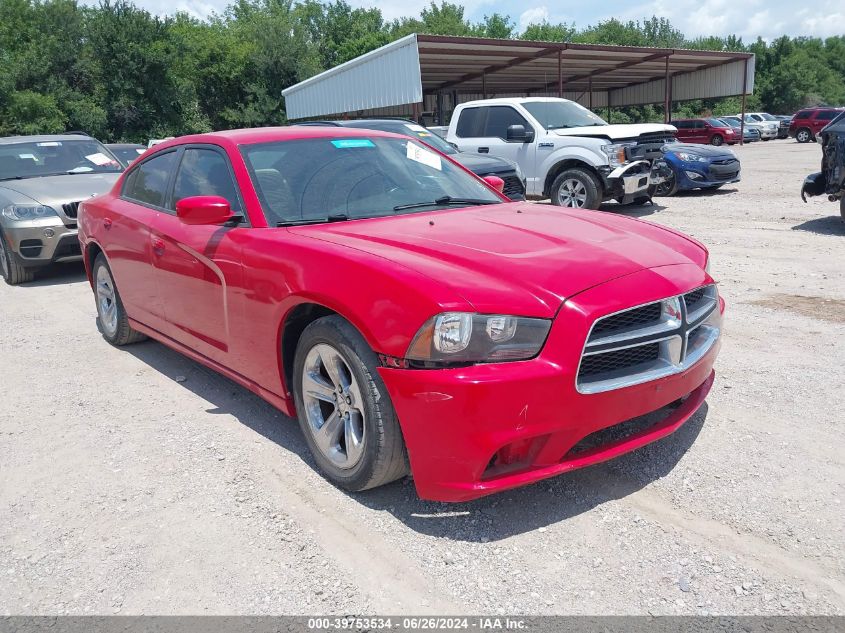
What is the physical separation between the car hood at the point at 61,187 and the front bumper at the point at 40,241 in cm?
30

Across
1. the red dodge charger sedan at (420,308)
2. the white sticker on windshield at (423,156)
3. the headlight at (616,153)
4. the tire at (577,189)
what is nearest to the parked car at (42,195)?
the red dodge charger sedan at (420,308)

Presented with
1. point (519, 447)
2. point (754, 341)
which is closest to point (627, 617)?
point (519, 447)

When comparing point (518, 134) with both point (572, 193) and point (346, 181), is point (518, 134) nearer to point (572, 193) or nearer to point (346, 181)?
point (572, 193)

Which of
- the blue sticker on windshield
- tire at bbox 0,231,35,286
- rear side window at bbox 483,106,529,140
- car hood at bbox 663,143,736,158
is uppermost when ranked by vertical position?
rear side window at bbox 483,106,529,140

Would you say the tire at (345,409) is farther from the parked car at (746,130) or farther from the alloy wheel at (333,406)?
the parked car at (746,130)

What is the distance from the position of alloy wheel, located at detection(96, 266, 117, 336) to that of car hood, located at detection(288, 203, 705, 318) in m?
2.64

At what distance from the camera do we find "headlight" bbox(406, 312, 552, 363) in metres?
2.60

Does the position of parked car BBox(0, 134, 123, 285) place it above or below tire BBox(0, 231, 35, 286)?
above

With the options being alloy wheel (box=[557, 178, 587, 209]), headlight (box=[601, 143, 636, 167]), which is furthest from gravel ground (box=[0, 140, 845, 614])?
alloy wheel (box=[557, 178, 587, 209])

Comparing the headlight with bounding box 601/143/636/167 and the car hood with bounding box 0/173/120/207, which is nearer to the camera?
the car hood with bounding box 0/173/120/207

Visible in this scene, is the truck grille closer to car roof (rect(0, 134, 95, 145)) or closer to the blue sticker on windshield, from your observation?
the blue sticker on windshield

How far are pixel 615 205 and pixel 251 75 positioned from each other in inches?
1490

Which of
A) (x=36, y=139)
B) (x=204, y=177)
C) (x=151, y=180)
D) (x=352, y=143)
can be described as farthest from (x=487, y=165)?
(x=204, y=177)

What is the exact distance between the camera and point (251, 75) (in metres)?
45.5
